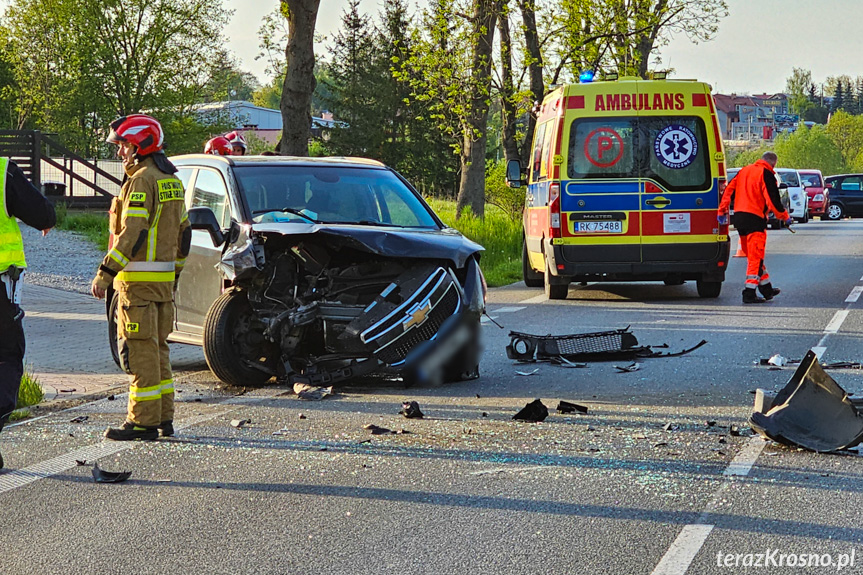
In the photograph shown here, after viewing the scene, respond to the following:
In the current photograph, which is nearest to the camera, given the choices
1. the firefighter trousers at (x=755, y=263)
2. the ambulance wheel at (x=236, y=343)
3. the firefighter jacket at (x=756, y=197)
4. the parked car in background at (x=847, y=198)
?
the ambulance wheel at (x=236, y=343)

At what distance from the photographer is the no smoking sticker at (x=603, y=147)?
548 inches

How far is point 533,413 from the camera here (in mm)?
7008

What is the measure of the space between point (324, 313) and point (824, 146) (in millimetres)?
136029

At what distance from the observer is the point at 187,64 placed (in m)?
60.0

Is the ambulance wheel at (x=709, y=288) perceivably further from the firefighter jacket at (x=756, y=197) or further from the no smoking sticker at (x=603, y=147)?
the no smoking sticker at (x=603, y=147)

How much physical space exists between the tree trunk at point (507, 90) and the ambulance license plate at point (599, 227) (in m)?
15.7

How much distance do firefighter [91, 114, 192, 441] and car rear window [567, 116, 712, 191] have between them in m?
8.00

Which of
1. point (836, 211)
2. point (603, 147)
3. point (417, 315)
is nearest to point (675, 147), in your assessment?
point (603, 147)

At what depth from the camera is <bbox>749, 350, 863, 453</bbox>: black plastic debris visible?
6043 millimetres

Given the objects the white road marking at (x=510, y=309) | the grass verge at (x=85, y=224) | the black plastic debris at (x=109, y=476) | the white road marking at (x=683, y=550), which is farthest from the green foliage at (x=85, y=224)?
the white road marking at (x=683, y=550)

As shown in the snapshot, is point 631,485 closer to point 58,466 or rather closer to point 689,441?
point 689,441

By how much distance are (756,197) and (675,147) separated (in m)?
1.40

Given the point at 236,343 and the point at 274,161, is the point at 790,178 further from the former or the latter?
the point at 236,343

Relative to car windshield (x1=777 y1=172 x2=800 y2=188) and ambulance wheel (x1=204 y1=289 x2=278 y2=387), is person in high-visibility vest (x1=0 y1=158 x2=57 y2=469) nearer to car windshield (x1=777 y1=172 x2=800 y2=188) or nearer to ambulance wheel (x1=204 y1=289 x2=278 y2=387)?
ambulance wheel (x1=204 y1=289 x2=278 y2=387)
